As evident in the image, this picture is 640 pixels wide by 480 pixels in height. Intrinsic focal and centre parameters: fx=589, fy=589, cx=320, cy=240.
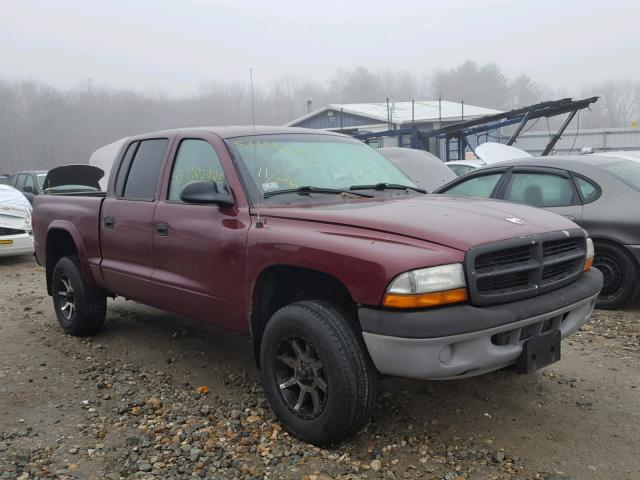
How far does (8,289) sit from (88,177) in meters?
2.06

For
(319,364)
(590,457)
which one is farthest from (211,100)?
(590,457)

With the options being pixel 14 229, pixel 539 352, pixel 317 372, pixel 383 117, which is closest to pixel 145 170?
pixel 317 372

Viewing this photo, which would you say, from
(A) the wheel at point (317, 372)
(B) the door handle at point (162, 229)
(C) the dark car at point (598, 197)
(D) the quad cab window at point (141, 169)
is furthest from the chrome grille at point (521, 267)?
(D) the quad cab window at point (141, 169)

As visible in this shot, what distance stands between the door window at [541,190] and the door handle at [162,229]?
3.69 meters

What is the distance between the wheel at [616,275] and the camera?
5445 millimetres

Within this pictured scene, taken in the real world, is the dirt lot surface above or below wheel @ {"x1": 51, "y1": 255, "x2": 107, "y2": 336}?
below

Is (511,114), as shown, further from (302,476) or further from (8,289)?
(302,476)

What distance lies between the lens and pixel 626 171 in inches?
230

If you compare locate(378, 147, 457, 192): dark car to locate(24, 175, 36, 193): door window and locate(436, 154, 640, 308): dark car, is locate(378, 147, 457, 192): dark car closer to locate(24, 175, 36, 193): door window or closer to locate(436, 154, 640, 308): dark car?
locate(436, 154, 640, 308): dark car

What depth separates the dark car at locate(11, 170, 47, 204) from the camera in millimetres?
15375

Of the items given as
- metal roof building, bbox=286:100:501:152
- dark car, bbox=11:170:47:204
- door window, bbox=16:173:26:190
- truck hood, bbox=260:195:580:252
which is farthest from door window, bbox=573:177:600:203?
metal roof building, bbox=286:100:501:152

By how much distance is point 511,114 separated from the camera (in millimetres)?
18344

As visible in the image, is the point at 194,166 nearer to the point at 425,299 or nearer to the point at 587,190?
the point at 425,299

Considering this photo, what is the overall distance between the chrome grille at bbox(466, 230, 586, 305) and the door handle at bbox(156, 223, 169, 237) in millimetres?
2209
